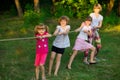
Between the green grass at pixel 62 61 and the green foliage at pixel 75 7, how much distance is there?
1.68m

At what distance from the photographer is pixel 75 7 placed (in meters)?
14.7

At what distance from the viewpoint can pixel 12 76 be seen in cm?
830

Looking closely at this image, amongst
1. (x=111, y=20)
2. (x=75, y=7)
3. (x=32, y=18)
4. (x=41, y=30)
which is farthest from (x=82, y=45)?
(x=75, y=7)

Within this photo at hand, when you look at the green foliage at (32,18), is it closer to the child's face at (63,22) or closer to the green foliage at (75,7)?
the green foliage at (75,7)

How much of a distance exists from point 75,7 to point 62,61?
5.57 m

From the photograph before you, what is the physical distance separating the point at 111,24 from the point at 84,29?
17.4ft

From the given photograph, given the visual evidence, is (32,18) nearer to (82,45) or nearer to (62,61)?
(62,61)

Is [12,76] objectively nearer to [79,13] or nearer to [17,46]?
[17,46]

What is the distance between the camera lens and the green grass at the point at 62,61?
8.38m

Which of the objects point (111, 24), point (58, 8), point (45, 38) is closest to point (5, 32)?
point (58, 8)

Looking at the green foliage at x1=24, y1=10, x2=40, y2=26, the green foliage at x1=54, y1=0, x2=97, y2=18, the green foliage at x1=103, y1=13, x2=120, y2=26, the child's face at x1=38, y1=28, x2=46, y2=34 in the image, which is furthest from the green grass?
the green foliage at x1=54, y1=0, x2=97, y2=18

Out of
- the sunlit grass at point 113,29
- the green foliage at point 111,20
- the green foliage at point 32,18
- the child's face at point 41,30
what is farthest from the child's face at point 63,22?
the green foliage at point 111,20

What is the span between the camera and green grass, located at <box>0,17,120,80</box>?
8.38 metres

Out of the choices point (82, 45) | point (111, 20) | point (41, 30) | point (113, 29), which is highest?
point (41, 30)
